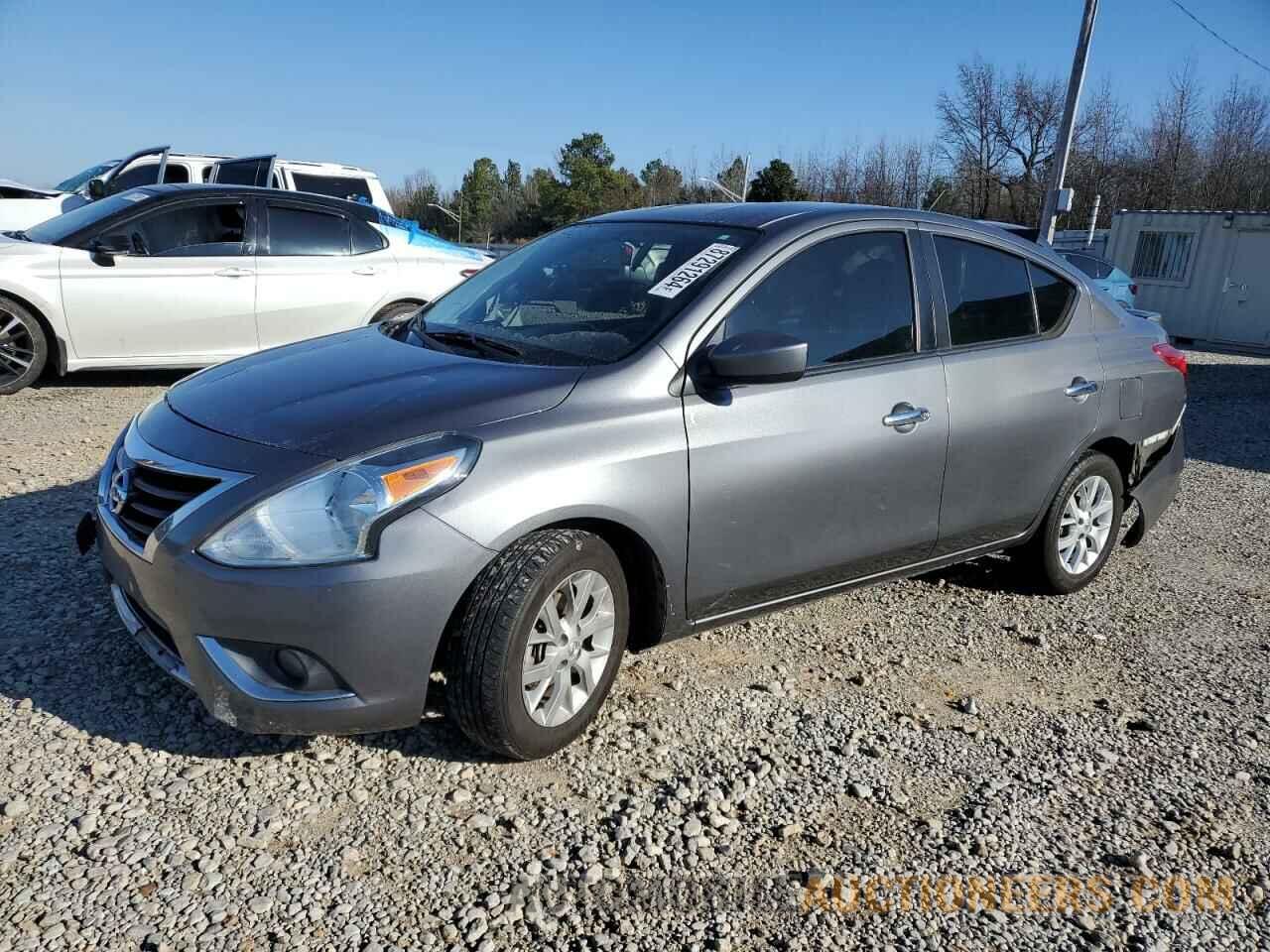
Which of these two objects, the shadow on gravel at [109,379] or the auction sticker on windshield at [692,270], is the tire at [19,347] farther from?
the auction sticker on windshield at [692,270]

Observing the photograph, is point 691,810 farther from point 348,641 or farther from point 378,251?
point 378,251

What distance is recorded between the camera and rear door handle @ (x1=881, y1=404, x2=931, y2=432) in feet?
11.9

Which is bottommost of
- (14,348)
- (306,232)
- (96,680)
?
(96,680)

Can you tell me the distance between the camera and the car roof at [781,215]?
368cm

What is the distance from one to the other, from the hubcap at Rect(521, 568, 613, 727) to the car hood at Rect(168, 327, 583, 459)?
57 centimetres

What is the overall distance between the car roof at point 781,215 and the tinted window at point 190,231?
4.79 meters

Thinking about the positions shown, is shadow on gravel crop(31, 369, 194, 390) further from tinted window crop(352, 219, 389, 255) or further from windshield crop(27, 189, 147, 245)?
tinted window crop(352, 219, 389, 255)

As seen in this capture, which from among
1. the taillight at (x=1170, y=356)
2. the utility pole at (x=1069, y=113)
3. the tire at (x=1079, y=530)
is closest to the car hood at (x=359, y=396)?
the tire at (x=1079, y=530)

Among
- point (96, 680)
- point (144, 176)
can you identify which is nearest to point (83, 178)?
point (144, 176)

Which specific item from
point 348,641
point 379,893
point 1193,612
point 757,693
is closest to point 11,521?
point 348,641

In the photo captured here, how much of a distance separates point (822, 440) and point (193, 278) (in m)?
6.02

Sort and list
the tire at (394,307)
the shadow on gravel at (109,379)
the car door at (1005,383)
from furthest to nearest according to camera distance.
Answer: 1. the tire at (394,307)
2. the shadow on gravel at (109,379)
3. the car door at (1005,383)

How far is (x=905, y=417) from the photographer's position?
367 centimetres

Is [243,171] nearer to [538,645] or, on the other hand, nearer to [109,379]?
[109,379]
